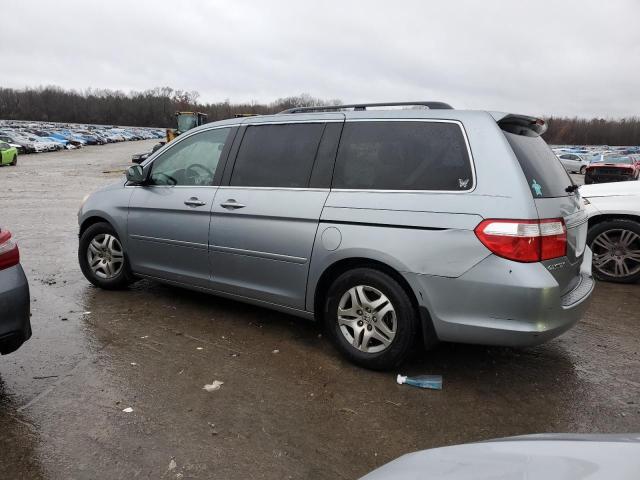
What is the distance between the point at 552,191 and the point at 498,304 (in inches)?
36.6

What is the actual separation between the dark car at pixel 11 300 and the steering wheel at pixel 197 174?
1666 mm

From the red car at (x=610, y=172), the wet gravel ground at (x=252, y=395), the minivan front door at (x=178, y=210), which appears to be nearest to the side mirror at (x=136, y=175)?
the minivan front door at (x=178, y=210)

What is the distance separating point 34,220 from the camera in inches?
392

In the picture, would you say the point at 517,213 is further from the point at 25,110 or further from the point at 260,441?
the point at 25,110

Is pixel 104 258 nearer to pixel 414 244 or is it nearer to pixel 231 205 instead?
pixel 231 205

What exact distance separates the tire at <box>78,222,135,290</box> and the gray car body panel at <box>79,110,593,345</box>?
0.91m

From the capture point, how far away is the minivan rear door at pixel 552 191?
315cm

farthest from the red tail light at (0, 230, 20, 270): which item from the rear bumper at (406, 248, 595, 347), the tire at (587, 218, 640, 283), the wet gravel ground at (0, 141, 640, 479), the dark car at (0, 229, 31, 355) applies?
the tire at (587, 218, 640, 283)

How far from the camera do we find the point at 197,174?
4559 mm

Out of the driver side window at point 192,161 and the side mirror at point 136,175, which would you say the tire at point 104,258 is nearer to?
the side mirror at point 136,175

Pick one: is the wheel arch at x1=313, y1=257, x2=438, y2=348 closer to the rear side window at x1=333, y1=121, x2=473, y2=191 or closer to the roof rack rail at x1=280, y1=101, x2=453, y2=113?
the rear side window at x1=333, y1=121, x2=473, y2=191

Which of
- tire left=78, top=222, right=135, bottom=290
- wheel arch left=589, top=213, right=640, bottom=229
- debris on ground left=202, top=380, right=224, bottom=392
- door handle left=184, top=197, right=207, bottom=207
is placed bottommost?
debris on ground left=202, top=380, right=224, bottom=392

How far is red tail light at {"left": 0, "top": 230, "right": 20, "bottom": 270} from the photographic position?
3.09 meters

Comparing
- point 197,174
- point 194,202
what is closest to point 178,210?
point 194,202
